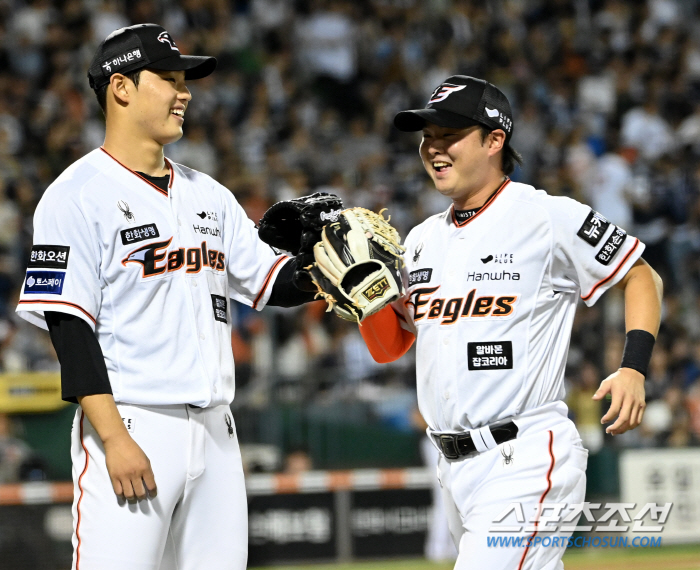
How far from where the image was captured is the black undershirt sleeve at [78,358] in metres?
3.43

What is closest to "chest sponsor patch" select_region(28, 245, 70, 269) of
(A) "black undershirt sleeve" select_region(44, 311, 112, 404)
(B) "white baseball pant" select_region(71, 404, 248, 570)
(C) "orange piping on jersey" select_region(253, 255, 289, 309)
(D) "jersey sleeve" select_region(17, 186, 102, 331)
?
(D) "jersey sleeve" select_region(17, 186, 102, 331)

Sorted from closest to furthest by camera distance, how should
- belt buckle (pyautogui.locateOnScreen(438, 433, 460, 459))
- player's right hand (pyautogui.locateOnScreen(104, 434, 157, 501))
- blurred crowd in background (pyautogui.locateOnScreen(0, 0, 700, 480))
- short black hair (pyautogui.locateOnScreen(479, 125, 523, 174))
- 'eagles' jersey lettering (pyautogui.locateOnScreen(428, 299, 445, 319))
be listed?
1. player's right hand (pyautogui.locateOnScreen(104, 434, 157, 501))
2. belt buckle (pyautogui.locateOnScreen(438, 433, 460, 459))
3. 'eagles' jersey lettering (pyautogui.locateOnScreen(428, 299, 445, 319))
4. short black hair (pyautogui.locateOnScreen(479, 125, 523, 174))
5. blurred crowd in background (pyautogui.locateOnScreen(0, 0, 700, 480))

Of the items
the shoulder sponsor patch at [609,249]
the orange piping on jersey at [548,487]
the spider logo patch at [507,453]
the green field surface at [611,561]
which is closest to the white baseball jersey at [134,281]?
the spider logo patch at [507,453]

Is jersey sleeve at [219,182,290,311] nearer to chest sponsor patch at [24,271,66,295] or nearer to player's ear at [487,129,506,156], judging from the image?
chest sponsor patch at [24,271,66,295]

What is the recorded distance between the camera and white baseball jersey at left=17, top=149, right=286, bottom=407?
3514mm

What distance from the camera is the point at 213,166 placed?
11609mm

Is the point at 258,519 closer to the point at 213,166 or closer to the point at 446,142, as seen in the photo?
the point at 213,166

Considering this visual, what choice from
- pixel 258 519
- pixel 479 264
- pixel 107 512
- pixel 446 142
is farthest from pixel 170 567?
pixel 258 519

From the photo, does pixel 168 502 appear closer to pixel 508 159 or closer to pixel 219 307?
pixel 219 307

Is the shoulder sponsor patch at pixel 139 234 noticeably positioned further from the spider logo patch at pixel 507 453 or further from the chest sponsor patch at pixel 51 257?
the spider logo patch at pixel 507 453

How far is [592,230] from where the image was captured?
3.90 meters

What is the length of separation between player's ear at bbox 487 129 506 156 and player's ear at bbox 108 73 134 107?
1.44 m

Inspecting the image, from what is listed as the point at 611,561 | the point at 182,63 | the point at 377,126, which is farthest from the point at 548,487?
the point at 377,126

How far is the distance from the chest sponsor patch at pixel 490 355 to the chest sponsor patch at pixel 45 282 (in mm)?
1524
